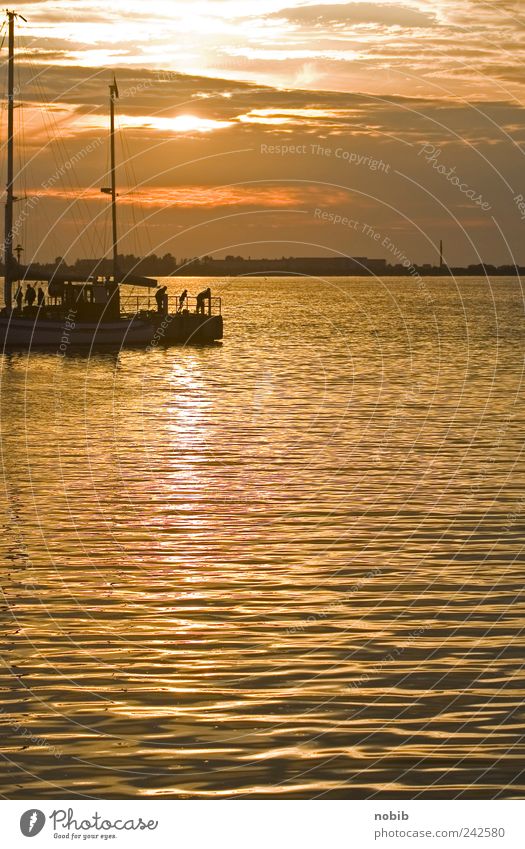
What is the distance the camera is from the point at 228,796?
13.7 meters

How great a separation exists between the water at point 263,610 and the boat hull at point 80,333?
130ft

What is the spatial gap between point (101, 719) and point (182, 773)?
5.65 feet

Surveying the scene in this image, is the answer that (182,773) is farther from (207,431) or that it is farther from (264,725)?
(207,431)

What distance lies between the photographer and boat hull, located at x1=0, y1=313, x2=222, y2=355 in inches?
3376
